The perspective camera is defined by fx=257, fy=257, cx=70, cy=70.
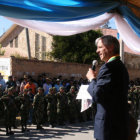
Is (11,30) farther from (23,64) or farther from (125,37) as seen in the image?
(125,37)

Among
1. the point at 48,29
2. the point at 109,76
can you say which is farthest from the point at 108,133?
A: the point at 48,29

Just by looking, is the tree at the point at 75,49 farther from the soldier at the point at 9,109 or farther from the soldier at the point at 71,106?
the soldier at the point at 9,109

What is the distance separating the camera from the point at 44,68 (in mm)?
14219

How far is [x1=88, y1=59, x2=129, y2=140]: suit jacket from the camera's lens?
2258mm

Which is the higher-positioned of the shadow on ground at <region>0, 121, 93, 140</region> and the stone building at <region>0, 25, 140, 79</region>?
the stone building at <region>0, 25, 140, 79</region>

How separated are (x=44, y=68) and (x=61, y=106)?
460 cm

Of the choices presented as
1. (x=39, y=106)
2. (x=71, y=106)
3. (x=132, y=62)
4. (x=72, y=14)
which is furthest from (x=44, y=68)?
(x=132, y=62)

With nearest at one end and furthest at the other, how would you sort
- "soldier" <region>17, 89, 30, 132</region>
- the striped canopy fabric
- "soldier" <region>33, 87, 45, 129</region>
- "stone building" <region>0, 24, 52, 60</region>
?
the striped canopy fabric → "soldier" <region>17, 89, 30, 132</region> → "soldier" <region>33, 87, 45, 129</region> → "stone building" <region>0, 24, 52, 60</region>

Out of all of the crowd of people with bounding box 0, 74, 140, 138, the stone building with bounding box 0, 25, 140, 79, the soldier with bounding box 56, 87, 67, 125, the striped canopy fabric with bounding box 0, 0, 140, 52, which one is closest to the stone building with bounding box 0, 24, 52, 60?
the stone building with bounding box 0, 25, 140, 79

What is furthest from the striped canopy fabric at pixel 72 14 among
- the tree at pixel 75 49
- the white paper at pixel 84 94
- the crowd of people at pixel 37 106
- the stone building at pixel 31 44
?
the stone building at pixel 31 44

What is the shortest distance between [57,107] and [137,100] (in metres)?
4.39

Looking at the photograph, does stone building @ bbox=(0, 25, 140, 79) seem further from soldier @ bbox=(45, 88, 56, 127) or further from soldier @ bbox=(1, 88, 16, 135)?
soldier @ bbox=(1, 88, 16, 135)

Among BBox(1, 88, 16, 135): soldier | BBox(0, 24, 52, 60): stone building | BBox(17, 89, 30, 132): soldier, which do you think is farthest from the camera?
BBox(0, 24, 52, 60): stone building

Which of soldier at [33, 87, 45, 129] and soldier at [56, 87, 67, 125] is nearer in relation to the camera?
soldier at [33, 87, 45, 129]
